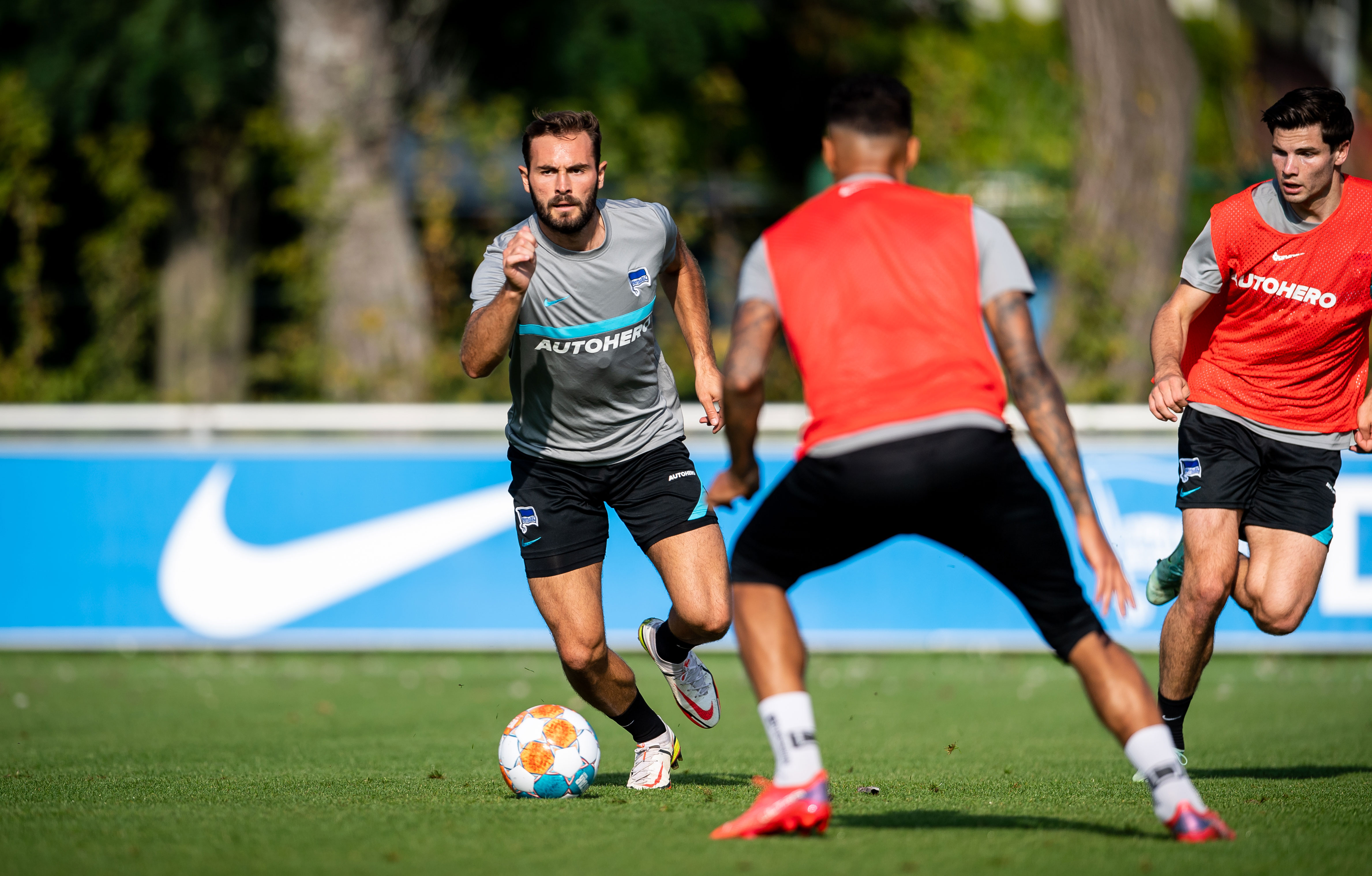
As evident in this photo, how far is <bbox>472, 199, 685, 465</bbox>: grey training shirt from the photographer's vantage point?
5.63 m

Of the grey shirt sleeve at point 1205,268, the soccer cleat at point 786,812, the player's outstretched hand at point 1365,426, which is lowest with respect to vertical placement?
the soccer cleat at point 786,812

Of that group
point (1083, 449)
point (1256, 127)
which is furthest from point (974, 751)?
point (1256, 127)

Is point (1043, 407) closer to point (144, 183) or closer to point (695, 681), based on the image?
point (695, 681)

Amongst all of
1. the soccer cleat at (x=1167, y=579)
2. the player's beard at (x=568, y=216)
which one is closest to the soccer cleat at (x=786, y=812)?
the player's beard at (x=568, y=216)

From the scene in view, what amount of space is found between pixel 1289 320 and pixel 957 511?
234cm

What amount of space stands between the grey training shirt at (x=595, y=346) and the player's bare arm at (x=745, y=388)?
141cm

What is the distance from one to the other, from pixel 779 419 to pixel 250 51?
9877 mm

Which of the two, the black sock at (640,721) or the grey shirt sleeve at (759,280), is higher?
the grey shirt sleeve at (759,280)

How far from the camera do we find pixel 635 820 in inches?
196

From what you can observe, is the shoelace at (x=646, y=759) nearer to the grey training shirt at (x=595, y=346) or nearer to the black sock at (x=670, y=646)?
the black sock at (x=670, y=646)

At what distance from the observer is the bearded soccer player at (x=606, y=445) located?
565cm

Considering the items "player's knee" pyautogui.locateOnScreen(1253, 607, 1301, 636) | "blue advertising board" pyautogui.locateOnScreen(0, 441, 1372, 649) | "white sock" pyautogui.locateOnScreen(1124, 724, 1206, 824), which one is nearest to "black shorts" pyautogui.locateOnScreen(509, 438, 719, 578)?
"white sock" pyautogui.locateOnScreen(1124, 724, 1206, 824)

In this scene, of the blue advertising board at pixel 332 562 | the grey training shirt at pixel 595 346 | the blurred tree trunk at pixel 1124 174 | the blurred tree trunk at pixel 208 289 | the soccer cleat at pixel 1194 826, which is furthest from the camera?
the blurred tree trunk at pixel 208 289

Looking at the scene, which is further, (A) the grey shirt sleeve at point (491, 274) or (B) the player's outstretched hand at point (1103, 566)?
(A) the grey shirt sleeve at point (491, 274)
